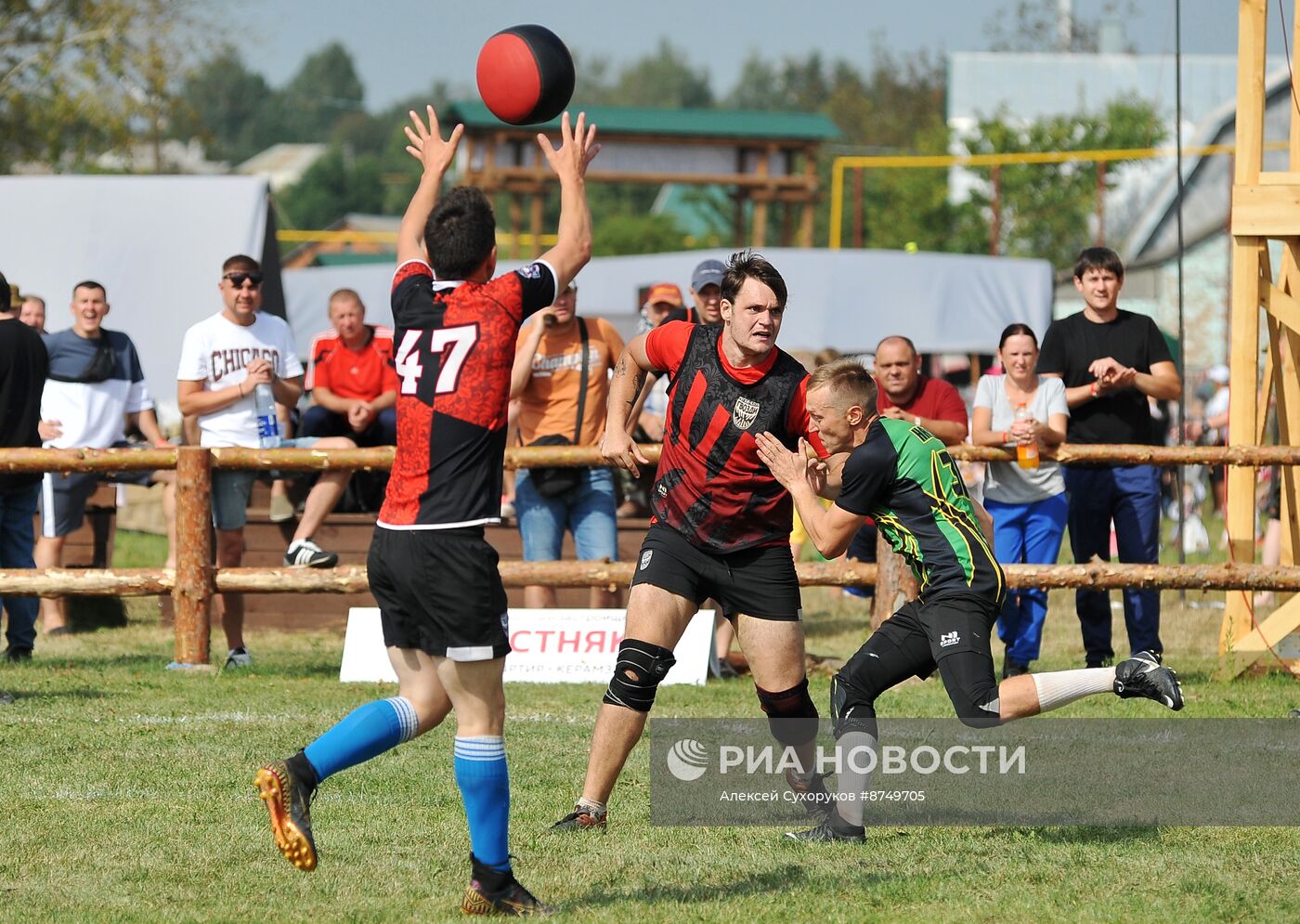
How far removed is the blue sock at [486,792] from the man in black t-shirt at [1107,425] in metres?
5.57

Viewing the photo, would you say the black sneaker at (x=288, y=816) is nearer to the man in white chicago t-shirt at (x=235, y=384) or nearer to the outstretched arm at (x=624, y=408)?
the outstretched arm at (x=624, y=408)

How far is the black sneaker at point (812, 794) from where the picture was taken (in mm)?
5871

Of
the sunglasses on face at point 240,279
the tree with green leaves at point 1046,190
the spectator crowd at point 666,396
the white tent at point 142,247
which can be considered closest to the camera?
the spectator crowd at point 666,396

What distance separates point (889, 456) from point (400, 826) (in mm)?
2144

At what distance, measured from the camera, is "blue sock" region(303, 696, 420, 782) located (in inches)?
185

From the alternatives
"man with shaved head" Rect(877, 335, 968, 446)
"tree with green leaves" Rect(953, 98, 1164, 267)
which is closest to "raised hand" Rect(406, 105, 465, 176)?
"man with shaved head" Rect(877, 335, 968, 446)

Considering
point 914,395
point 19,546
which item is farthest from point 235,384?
point 914,395

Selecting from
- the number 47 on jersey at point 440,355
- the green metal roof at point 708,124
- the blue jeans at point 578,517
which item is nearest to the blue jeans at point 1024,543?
the blue jeans at point 578,517

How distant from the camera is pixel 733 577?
5.82 meters

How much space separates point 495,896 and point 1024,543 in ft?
18.7

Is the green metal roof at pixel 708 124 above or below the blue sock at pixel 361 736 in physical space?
above

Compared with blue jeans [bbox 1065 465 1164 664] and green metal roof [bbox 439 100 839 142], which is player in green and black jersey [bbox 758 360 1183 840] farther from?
green metal roof [bbox 439 100 839 142]

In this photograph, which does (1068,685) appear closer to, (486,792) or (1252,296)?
(486,792)

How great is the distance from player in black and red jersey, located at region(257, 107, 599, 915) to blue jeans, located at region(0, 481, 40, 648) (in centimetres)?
559
